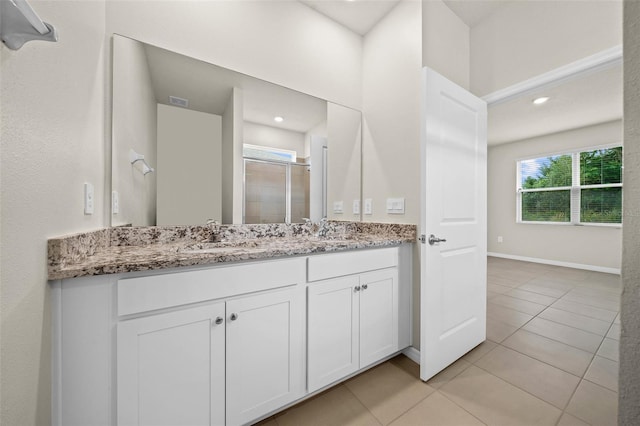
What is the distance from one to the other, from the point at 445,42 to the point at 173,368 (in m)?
2.72

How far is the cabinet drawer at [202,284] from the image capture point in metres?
0.89

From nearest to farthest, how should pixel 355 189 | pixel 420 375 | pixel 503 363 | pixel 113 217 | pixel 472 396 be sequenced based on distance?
pixel 113 217 → pixel 472 396 → pixel 420 375 → pixel 503 363 → pixel 355 189

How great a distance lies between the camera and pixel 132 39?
4.44 ft

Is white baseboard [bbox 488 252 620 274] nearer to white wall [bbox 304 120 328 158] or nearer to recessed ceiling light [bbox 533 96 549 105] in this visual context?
recessed ceiling light [bbox 533 96 549 105]

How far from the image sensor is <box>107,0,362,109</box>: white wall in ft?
4.60

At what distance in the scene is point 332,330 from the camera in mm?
1372

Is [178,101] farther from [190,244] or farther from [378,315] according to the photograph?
[378,315]

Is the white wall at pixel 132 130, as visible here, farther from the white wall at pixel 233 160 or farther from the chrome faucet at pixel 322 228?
the chrome faucet at pixel 322 228

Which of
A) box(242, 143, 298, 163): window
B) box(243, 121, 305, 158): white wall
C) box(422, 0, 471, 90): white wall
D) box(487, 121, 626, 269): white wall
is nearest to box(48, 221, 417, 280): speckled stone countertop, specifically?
box(242, 143, 298, 163): window

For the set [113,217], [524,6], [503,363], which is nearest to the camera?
[113,217]

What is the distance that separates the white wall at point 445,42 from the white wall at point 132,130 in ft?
6.12

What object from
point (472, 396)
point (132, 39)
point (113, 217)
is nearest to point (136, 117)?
point (132, 39)

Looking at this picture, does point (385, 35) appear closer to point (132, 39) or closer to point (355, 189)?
point (355, 189)

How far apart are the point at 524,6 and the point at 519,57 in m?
0.37
